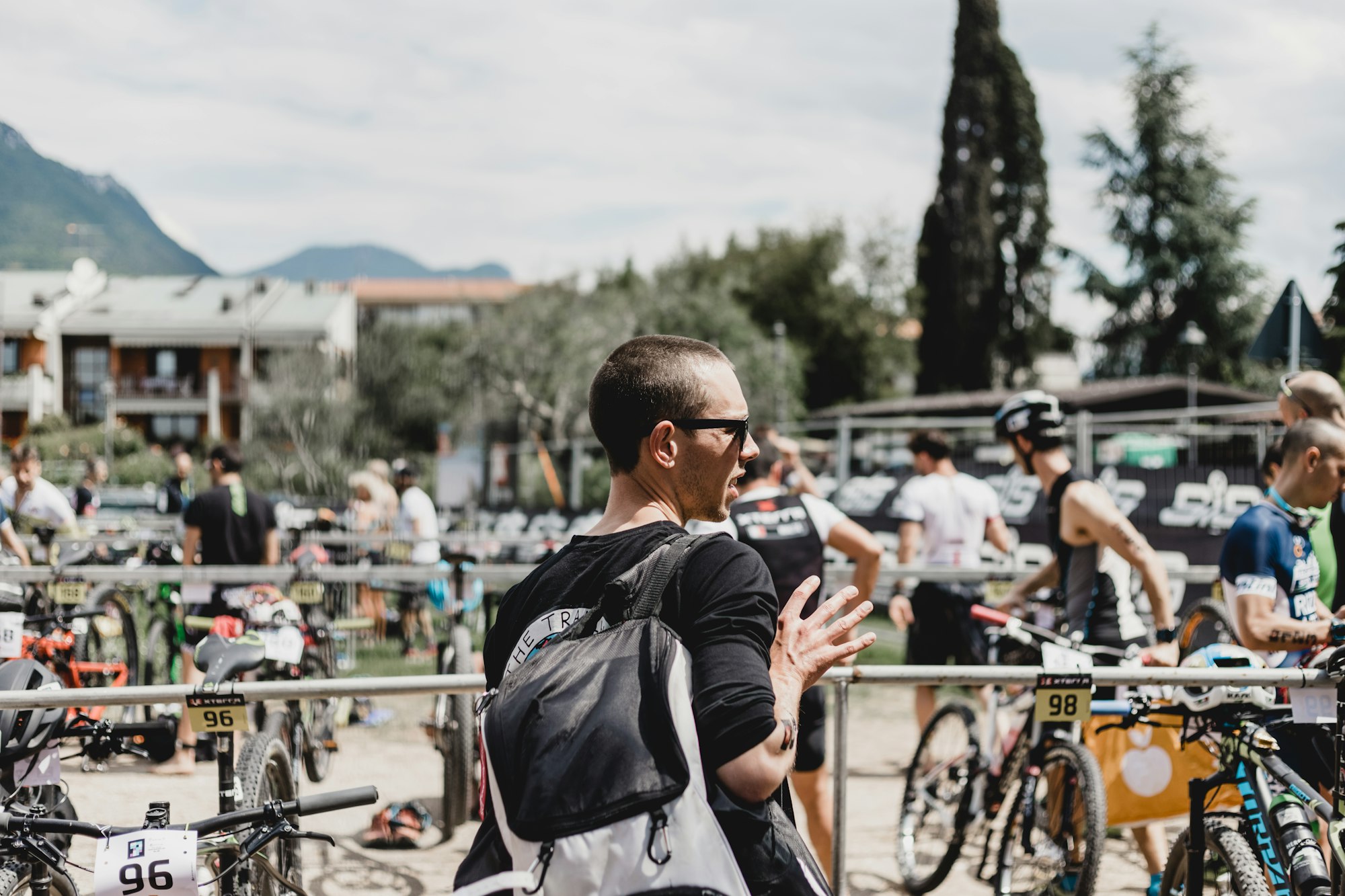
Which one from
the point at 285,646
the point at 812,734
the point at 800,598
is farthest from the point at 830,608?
the point at 285,646

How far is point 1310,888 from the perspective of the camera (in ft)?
9.71

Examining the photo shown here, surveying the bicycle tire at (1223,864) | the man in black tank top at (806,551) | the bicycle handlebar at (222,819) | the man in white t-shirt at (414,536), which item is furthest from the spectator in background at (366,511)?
the bicycle tire at (1223,864)

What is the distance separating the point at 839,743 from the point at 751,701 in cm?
227

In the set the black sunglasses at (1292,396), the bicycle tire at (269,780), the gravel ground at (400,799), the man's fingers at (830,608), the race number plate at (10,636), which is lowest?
the gravel ground at (400,799)

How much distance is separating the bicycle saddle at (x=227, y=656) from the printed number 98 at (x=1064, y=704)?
243cm

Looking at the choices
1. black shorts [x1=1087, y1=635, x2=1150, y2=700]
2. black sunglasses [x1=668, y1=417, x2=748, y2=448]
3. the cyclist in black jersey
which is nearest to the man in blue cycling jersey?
the cyclist in black jersey

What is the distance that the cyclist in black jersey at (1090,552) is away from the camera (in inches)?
182

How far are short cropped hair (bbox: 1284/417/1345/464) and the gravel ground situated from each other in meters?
2.20

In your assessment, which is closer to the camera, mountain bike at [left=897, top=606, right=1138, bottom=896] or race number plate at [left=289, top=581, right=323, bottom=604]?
mountain bike at [left=897, top=606, right=1138, bottom=896]

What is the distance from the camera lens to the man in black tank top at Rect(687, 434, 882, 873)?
4738mm

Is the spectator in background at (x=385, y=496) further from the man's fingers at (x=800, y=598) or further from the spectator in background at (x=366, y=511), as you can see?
the man's fingers at (x=800, y=598)

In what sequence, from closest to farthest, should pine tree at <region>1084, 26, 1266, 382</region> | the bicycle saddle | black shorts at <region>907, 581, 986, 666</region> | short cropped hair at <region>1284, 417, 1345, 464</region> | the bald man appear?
the bicycle saddle < short cropped hair at <region>1284, 417, 1345, 464</region> < the bald man < black shorts at <region>907, 581, 986, 666</region> < pine tree at <region>1084, 26, 1266, 382</region>

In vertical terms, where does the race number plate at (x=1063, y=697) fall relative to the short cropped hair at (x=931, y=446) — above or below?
below

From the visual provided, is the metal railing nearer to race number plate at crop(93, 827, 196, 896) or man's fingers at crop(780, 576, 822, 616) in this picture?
race number plate at crop(93, 827, 196, 896)
